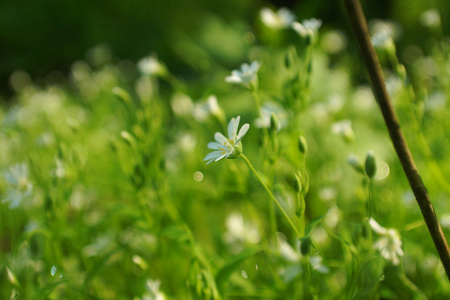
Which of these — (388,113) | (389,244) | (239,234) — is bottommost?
(239,234)

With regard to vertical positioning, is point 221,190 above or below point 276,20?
below

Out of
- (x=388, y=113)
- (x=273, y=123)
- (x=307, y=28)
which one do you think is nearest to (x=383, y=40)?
(x=307, y=28)

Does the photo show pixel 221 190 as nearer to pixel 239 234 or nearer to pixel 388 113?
pixel 239 234

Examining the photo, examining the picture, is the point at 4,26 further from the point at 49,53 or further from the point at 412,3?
the point at 412,3

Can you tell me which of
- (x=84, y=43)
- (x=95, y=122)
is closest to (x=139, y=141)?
(x=95, y=122)

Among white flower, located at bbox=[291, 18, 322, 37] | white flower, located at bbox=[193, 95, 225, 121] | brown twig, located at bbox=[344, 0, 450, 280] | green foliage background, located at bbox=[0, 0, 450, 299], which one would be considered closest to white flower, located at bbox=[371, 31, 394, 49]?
green foliage background, located at bbox=[0, 0, 450, 299]
